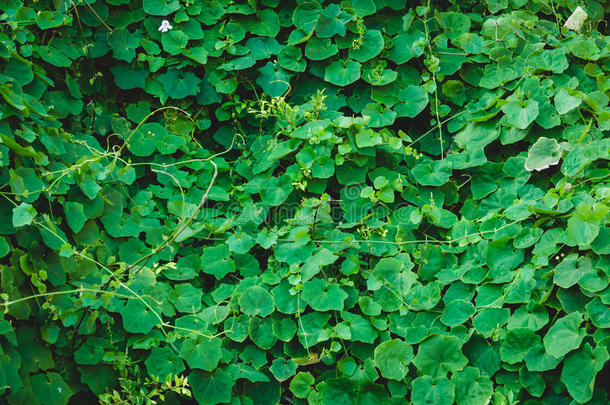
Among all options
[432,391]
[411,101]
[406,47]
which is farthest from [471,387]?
[406,47]

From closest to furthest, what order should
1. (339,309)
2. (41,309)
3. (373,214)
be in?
1. (41,309)
2. (339,309)
3. (373,214)

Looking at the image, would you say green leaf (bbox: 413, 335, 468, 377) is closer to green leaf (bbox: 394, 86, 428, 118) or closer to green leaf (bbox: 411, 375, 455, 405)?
green leaf (bbox: 411, 375, 455, 405)

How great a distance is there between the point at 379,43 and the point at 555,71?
812mm

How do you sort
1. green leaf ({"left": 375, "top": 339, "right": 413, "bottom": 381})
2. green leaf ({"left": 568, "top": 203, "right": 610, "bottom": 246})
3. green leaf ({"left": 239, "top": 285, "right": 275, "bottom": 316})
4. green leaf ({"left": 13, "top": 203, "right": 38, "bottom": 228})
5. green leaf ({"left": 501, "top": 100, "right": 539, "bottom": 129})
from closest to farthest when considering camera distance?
green leaf ({"left": 13, "top": 203, "right": 38, "bottom": 228})
green leaf ({"left": 568, "top": 203, "right": 610, "bottom": 246})
green leaf ({"left": 375, "top": 339, "right": 413, "bottom": 381})
green leaf ({"left": 239, "top": 285, "right": 275, "bottom": 316})
green leaf ({"left": 501, "top": 100, "right": 539, "bottom": 129})

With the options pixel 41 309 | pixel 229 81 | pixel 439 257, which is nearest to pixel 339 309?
pixel 439 257

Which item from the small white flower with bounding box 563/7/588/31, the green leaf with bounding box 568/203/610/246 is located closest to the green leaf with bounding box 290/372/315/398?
the green leaf with bounding box 568/203/610/246

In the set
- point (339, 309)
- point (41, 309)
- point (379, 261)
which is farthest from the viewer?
point (379, 261)

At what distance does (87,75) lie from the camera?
295 centimetres

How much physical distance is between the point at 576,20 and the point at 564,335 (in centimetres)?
170

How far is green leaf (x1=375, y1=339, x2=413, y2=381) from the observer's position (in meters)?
2.16

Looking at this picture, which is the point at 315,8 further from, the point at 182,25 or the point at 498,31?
the point at 498,31

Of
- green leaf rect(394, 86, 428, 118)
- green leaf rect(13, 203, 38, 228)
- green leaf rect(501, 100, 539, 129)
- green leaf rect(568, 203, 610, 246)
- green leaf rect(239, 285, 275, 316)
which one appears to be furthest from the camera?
green leaf rect(394, 86, 428, 118)

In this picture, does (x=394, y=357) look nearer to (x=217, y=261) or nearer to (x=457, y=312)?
(x=457, y=312)

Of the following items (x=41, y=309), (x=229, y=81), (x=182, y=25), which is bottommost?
(x=41, y=309)
